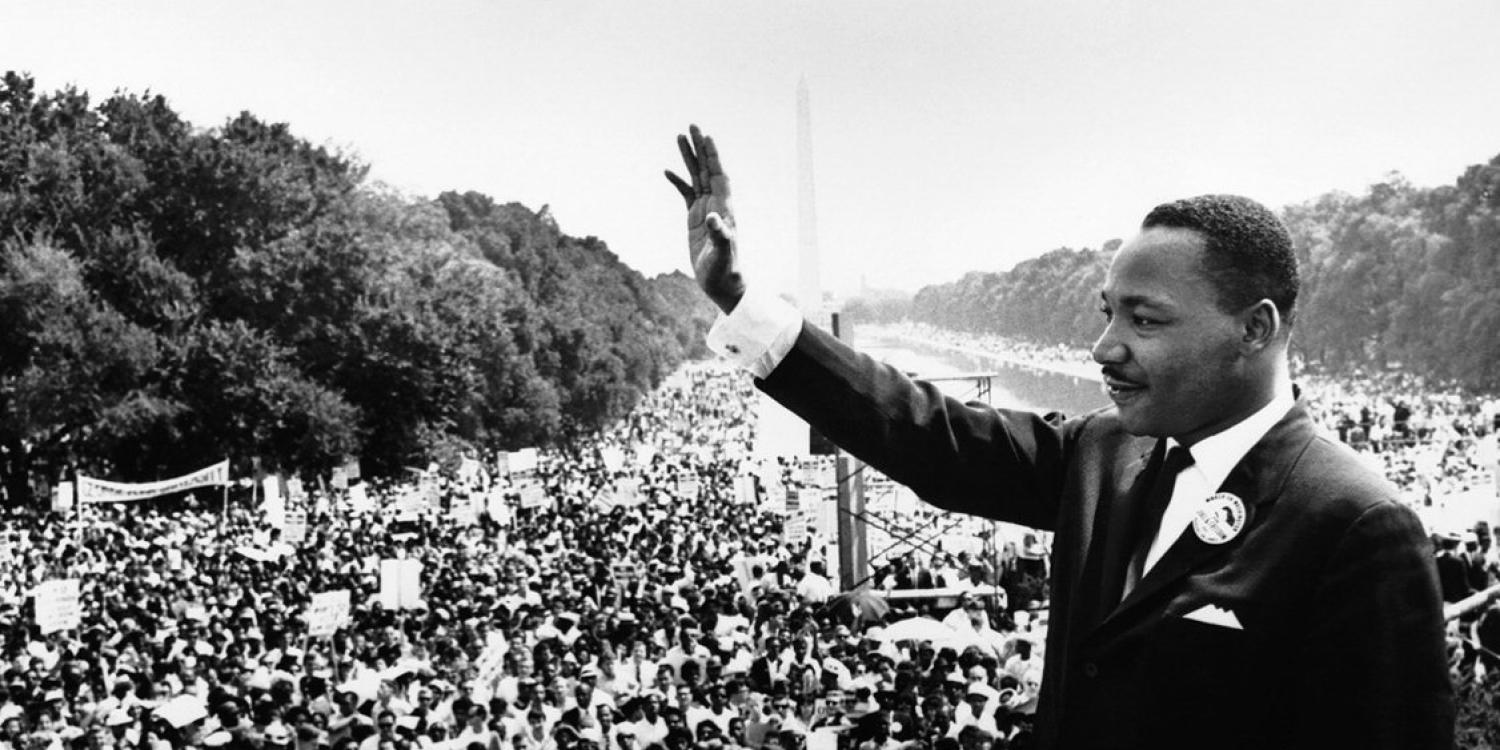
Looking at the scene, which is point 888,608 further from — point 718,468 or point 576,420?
point 576,420

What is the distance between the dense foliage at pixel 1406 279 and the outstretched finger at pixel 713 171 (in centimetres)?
3730

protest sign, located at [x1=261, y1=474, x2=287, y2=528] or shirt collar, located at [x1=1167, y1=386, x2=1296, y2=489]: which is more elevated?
shirt collar, located at [x1=1167, y1=386, x2=1296, y2=489]

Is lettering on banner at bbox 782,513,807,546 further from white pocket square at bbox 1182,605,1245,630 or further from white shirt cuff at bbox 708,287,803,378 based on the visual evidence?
white pocket square at bbox 1182,605,1245,630

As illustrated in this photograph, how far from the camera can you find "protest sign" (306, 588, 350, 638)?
1331 cm

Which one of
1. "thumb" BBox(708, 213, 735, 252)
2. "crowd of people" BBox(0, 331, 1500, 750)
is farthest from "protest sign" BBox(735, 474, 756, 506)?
"thumb" BBox(708, 213, 735, 252)

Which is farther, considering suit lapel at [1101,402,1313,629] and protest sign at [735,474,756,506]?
protest sign at [735,474,756,506]

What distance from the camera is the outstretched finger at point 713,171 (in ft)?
6.83

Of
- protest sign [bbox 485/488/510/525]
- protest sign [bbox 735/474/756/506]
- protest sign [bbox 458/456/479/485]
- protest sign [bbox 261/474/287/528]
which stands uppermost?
protest sign [bbox 261/474/287/528]

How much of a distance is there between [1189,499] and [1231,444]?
87 mm

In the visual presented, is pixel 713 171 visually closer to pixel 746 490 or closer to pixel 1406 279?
pixel 746 490

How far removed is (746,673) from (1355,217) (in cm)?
5089

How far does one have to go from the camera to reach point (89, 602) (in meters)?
16.4

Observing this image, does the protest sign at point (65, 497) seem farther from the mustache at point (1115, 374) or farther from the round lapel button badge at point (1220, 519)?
the round lapel button badge at point (1220, 519)

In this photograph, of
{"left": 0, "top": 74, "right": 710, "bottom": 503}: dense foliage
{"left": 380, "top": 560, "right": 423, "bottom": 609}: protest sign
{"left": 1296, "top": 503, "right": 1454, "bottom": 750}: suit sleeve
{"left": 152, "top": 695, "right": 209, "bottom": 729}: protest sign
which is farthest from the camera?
{"left": 0, "top": 74, "right": 710, "bottom": 503}: dense foliage
